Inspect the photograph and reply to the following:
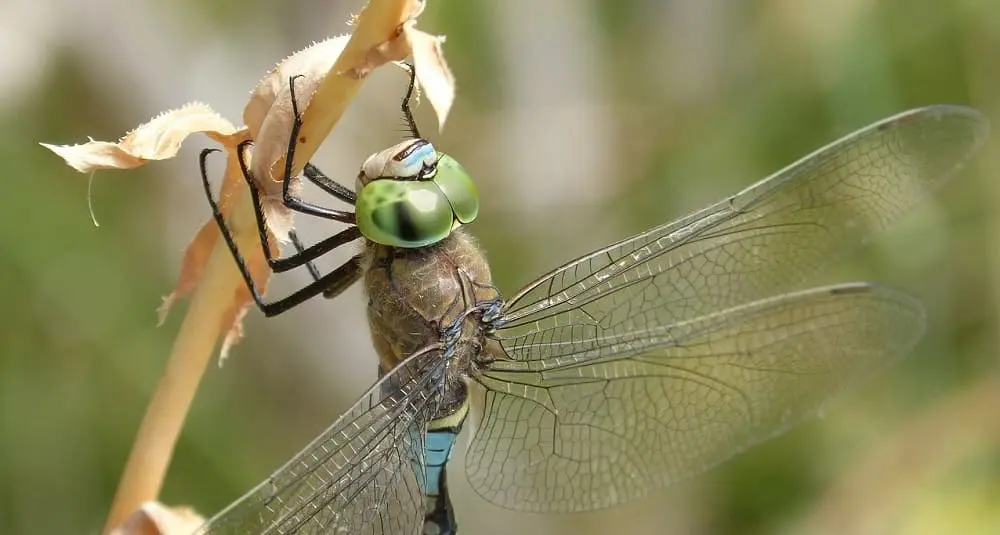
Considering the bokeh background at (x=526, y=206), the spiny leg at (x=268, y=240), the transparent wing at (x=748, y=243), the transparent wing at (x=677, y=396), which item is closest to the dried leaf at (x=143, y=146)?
the spiny leg at (x=268, y=240)

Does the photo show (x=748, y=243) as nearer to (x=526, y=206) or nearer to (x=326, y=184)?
(x=326, y=184)

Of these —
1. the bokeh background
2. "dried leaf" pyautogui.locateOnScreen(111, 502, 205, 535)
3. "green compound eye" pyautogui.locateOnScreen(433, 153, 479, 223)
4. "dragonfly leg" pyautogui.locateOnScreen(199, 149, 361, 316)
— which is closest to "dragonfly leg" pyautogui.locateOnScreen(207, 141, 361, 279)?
"dragonfly leg" pyautogui.locateOnScreen(199, 149, 361, 316)

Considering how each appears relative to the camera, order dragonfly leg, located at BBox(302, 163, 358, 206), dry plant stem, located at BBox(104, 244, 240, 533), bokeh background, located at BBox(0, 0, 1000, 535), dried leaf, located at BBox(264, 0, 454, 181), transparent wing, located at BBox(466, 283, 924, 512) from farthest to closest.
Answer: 1. bokeh background, located at BBox(0, 0, 1000, 535)
2. transparent wing, located at BBox(466, 283, 924, 512)
3. dragonfly leg, located at BBox(302, 163, 358, 206)
4. dry plant stem, located at BBox(104, 244, 240, 533)
5. dried leaf, located at BBox(264, 0, 454, 181)

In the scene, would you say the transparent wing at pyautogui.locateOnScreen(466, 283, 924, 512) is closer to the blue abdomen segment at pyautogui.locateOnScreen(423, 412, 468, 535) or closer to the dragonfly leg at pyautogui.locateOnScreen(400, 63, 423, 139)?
the blue abdomen segment at pyautogui.locateOnScreen(423, 412, 468, 535)

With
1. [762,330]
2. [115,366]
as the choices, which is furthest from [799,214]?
[115,366]

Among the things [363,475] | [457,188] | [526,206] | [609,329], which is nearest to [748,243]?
[609,329]

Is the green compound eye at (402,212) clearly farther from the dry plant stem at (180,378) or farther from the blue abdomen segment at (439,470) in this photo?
the dry plant stem at (180,378)
